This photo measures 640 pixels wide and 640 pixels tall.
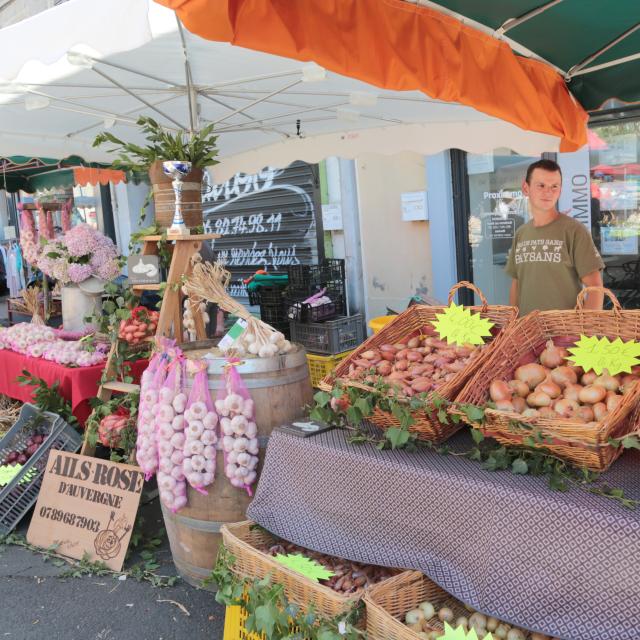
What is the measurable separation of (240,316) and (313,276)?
3082 mm

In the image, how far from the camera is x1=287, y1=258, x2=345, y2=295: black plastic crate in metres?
6.20

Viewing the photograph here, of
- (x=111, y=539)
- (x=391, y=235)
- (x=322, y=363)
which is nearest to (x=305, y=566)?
(x=111, y=539)

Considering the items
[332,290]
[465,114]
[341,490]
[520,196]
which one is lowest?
[341,490]

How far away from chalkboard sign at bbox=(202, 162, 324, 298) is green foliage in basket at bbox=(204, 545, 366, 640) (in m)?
6.46

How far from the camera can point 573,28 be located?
10.3 feet

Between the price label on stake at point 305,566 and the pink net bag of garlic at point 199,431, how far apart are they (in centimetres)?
64

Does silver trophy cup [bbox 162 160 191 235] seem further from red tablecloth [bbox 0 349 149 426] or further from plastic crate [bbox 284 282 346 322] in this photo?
plastic crate [bbox 284 282 346 322]

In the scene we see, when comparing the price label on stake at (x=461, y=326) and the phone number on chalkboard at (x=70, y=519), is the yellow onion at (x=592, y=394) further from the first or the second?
the phone number on chalkboard at (x=70, y=519)

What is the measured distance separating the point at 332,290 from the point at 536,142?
8.27ft

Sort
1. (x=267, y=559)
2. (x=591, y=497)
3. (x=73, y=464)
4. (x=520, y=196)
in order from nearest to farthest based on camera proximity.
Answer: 1. (x=591, y=497)
2. (x=267, y=559)
3. (x=73, y=464)
4. (x=520, y=196)

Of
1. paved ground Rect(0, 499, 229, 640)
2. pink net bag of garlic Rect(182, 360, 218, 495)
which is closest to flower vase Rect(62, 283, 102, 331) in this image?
paved ground Rect(0, 499, 229, 640)

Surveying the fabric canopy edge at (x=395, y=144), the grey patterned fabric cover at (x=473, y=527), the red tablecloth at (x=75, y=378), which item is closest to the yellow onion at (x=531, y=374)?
the grey patterned fabric cover at (x=473, y=527)

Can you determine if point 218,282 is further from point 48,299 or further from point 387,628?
point 48,299

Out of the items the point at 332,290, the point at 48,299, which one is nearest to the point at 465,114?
the point at 332,290
